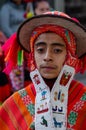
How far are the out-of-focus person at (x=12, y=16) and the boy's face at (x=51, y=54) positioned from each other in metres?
3.91

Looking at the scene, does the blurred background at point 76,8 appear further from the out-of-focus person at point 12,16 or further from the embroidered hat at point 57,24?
the embroidered hat at point 57,24

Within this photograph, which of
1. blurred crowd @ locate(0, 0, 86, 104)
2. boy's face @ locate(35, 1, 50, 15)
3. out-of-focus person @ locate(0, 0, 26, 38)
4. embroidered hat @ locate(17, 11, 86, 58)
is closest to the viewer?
embroidered hat @ locate(17, 11, 86, 58)

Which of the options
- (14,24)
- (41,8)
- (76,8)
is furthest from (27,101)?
(76,8)

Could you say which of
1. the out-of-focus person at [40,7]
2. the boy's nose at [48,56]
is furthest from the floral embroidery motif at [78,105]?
the out-of-focus person at [40,7]

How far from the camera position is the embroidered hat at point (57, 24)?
10.1 ft

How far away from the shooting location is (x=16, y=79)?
5.16 metres

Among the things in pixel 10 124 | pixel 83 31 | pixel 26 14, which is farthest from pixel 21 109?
pixel 26 14

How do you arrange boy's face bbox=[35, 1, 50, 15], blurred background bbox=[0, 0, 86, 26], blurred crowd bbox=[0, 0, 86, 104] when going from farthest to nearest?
blurred background bbox=[0, 0, 86, 26]
boy's face bbox=[35, 1, 50, 15]
blurred crowd bbox=[0, 0, 86, 104]

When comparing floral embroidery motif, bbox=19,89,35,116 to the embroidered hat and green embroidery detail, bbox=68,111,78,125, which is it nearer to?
green embroidery detail, bbox=68,111,78,125

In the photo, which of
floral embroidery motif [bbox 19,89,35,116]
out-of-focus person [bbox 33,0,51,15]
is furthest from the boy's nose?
out-of-focus person [bbox 33,0,51,15]

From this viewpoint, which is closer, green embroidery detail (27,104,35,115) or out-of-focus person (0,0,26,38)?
green embroidery detail (27,104,35,115)

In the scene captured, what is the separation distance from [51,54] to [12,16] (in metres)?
4.08

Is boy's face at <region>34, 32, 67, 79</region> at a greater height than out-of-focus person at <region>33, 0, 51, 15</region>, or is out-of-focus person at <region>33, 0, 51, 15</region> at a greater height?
out-of-focus person at <region>33, 0, 51, 15</region>

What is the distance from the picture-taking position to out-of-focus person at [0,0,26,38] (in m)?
7.04
